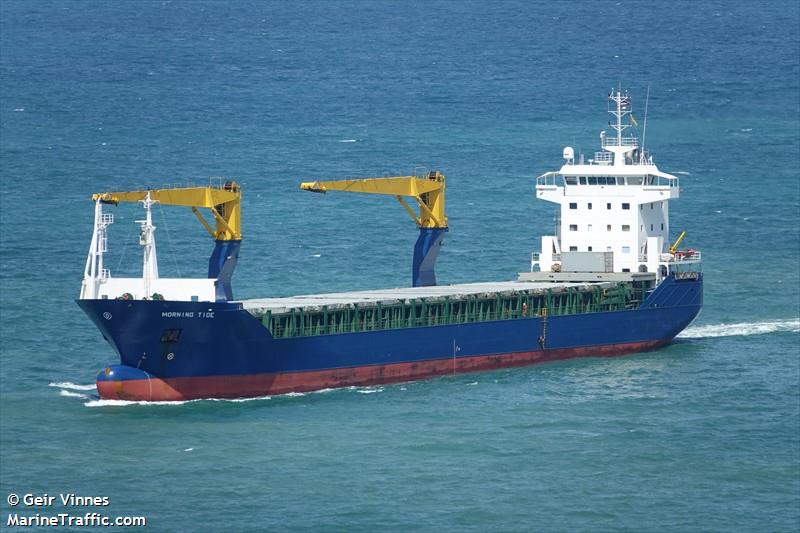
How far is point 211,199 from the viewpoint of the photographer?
211ft

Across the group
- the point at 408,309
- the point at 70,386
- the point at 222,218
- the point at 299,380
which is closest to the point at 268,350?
the point at 299,380

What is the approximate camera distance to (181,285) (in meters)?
61.2

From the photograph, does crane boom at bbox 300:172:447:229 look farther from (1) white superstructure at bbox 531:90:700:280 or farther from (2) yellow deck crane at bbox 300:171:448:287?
(1) white superstructure at bbox 531:90:700:280

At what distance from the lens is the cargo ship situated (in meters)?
60.6

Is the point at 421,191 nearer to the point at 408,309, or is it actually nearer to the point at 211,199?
the point at 408,309

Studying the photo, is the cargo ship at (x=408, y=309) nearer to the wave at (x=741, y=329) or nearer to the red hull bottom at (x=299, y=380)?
the red hull bottom at (x=299, y=380)

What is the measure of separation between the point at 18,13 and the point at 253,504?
130910 mm

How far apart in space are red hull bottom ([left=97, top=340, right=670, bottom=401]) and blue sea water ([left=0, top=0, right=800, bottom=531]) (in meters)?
0.71

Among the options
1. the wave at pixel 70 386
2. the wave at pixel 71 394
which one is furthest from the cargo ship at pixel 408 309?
the wave at pixel 70 386

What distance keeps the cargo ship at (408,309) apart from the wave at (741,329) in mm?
1107

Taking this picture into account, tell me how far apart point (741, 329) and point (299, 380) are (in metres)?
21.8

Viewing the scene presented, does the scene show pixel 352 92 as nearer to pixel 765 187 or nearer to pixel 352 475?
pixel 765 187

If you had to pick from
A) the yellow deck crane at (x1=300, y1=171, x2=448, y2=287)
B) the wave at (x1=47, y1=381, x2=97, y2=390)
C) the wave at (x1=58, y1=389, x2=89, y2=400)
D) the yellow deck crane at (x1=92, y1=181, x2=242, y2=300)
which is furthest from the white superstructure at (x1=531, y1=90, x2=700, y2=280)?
the wave at (x1=58, y1=389, x2=89, y2=400)

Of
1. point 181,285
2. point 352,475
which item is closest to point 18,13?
point 181,285
